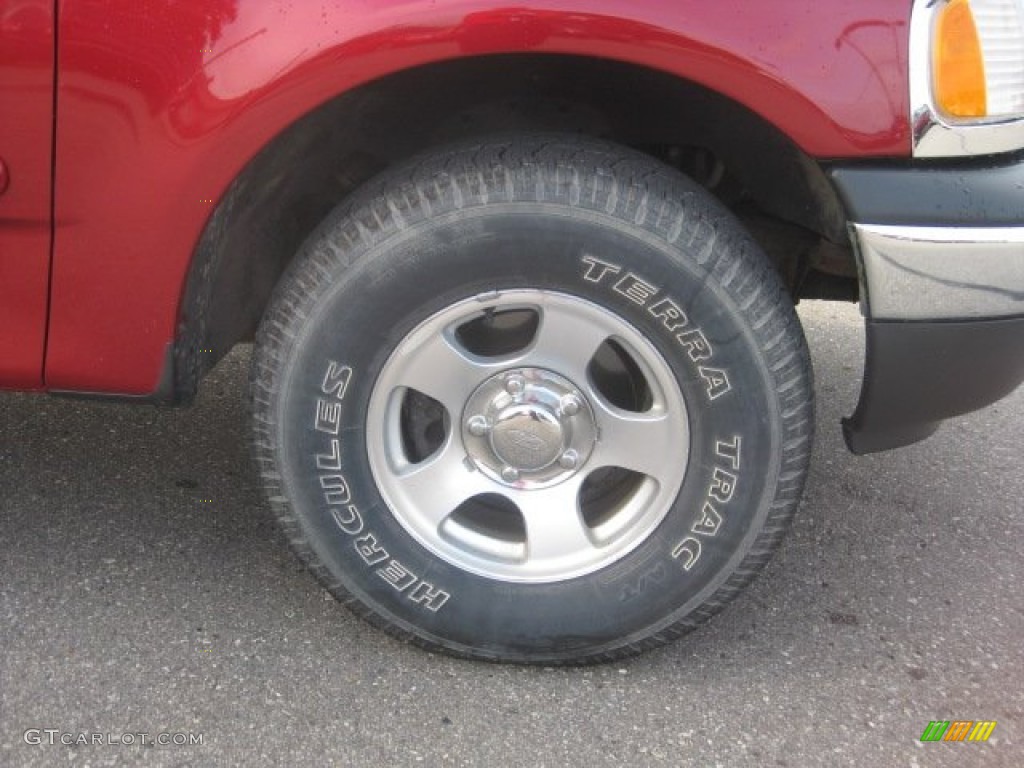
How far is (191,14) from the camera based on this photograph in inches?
64.0

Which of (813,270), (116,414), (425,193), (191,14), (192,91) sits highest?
(191,14)

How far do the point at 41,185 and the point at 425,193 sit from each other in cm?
65

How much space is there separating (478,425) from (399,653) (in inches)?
20.1

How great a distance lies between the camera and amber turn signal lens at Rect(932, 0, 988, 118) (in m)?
1.61

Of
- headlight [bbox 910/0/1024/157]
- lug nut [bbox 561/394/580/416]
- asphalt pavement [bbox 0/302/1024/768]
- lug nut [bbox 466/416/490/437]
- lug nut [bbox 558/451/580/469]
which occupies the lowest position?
asphalt pavement [bbox 0/302/1024/768]

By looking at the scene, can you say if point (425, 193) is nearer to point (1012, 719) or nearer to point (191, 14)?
point (191, 14)

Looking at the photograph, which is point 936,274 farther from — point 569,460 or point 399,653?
point 399,653

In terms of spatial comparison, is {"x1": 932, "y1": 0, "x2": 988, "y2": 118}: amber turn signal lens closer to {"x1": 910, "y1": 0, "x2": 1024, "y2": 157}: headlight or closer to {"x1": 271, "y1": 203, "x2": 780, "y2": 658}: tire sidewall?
{"x1": 910, "y1": 0, "x2": 1024, "y2": 157}: headlight

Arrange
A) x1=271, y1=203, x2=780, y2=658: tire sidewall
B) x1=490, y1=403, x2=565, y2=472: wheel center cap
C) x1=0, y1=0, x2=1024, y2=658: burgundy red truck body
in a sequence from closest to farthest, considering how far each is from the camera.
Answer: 1. x1=0, y1=0, x2=1024, y2=658: burgundy red truck body
2. x1=271, y1=203, x2=780, y2=658: tire sidewall
3. x1=490, y1=403, x2=565, y2=472: wheel center cap

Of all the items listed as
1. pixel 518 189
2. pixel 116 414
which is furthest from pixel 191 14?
pixel 116 414

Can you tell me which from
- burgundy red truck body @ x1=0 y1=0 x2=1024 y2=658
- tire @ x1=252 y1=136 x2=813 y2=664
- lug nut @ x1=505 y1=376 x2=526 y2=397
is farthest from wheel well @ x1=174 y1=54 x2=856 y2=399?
lug nut @ x1=505 y1=376 x2=526 y2=397

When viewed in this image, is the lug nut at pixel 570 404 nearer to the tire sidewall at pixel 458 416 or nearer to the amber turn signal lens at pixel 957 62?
the tire sidewall at pixel 458 416

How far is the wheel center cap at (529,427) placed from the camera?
1.93m

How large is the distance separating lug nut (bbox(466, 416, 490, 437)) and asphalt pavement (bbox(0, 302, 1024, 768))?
0.49m
